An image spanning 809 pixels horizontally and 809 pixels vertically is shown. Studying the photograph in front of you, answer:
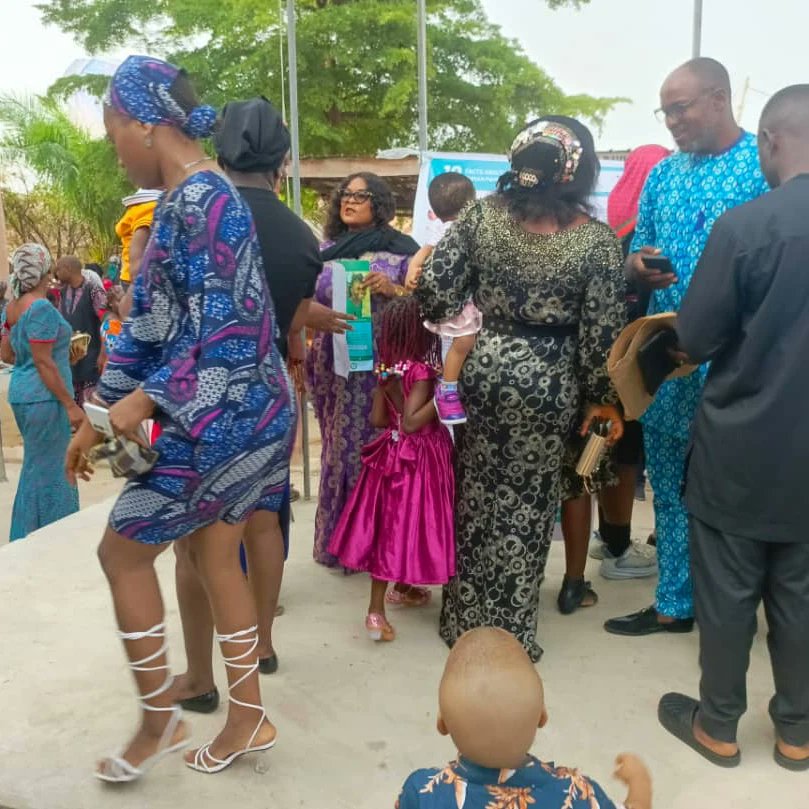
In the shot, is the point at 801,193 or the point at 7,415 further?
the point at 7,415

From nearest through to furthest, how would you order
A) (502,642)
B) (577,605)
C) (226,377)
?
1. (502,642)
2. (226,377)
3. (577,605)

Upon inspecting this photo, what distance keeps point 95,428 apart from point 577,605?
86.7 inches

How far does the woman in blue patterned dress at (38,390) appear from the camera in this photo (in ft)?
14.6

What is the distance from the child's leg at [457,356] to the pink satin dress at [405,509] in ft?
0.60

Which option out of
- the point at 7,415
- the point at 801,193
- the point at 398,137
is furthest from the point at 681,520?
the point at 398,137

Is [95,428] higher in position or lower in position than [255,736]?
higher

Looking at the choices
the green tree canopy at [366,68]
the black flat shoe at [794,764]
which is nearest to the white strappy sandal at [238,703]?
the black flat shoe at [794,764]

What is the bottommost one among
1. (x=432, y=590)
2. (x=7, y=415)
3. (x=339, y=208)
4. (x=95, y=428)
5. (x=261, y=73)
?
(x=7, y=415)

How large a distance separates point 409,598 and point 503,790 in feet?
7.17

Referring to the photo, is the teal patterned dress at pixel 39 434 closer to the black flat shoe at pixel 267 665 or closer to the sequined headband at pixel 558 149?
the black flat shoe at pixel 267 665

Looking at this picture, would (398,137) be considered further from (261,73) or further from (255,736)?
(255,736)

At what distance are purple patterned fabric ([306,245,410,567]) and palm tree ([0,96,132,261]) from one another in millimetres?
15168

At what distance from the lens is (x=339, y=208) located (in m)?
3.74

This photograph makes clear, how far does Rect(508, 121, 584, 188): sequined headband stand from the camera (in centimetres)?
262
